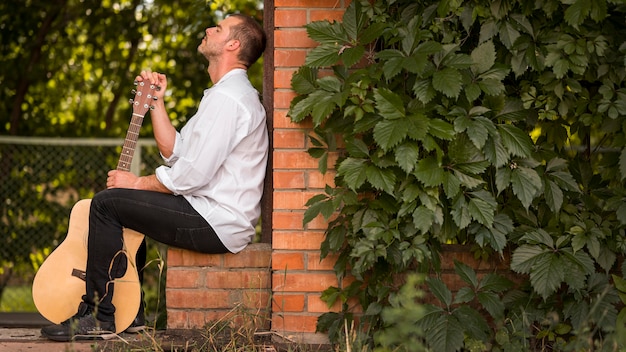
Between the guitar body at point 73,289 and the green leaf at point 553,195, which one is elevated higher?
the green leaf at point 553,195

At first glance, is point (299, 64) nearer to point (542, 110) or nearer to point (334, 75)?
point (334, 75)

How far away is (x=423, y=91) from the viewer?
3.47 meters

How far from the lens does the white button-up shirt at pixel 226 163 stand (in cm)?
388

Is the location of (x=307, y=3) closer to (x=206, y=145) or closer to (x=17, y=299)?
(x=206, y=145)

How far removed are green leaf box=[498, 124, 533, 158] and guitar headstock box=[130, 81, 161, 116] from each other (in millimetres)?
1590

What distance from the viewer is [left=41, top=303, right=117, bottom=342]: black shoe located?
3889 millimetres

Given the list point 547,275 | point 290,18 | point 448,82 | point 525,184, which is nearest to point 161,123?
point 290,18

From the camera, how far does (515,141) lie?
11.5 feet

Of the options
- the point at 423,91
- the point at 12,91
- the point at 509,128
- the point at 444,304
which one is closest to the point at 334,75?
the point at 423,91

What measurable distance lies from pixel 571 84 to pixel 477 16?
448 millimetres

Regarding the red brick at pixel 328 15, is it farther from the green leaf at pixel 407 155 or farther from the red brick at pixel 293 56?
the green leaf at pixel 407 155

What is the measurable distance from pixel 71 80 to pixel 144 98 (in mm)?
5472

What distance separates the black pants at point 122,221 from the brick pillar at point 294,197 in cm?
32

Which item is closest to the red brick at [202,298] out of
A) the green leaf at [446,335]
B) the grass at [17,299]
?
the green leaf at [446,335]
